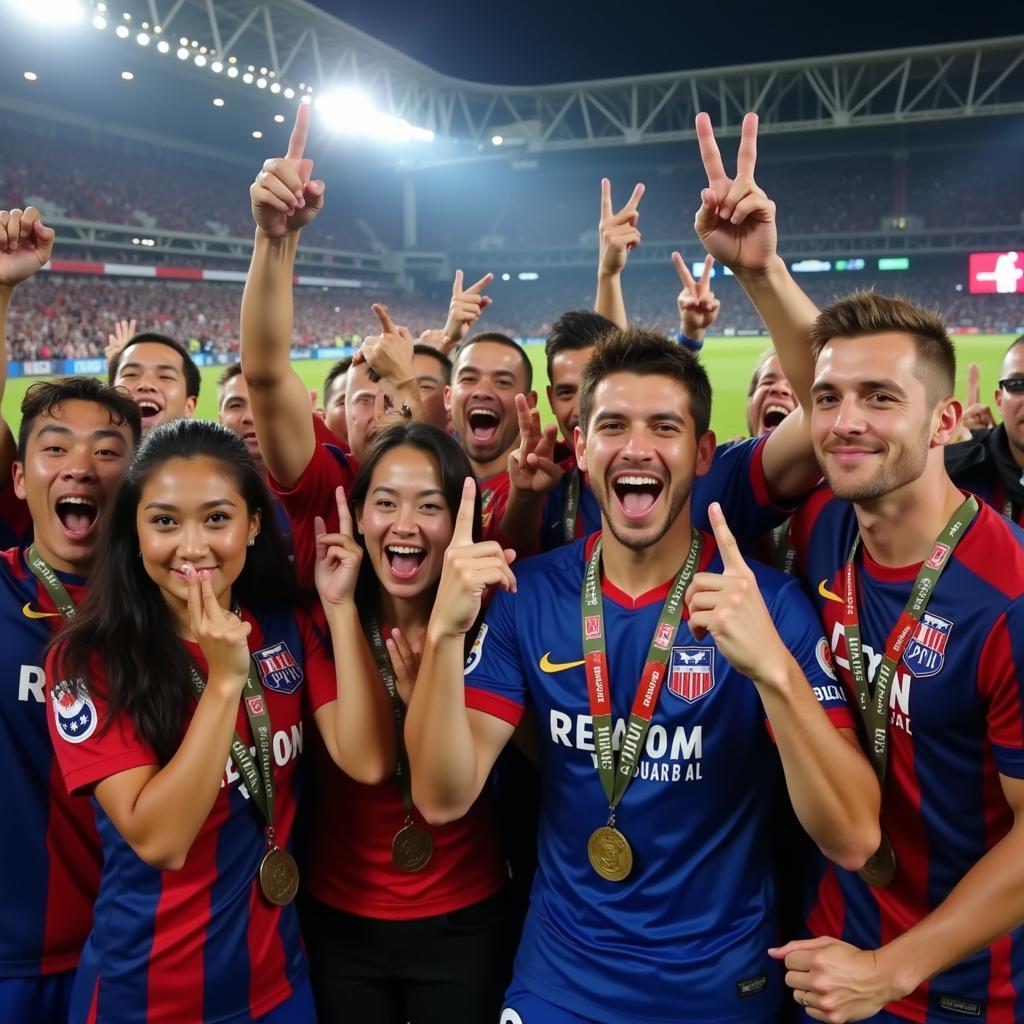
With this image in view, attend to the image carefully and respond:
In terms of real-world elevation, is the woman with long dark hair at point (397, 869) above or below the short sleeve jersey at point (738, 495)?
below

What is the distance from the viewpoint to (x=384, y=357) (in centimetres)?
377

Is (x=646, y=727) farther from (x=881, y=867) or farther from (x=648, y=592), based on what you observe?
(x=881, y=867)

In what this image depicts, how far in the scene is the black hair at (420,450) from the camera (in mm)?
2740

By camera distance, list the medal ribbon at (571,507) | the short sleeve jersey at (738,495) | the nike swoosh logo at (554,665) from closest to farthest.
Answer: the nike swoosh logo at (554,665), the short sleeve jersey at (738,495), the medal ribbon at (571,507)

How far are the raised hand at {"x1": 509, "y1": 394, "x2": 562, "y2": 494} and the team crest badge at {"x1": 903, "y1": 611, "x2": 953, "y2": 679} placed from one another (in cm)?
130

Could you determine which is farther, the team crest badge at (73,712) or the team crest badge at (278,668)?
the team crest badge at (278,668)

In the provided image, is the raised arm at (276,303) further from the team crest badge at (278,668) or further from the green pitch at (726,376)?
the green pitch at (726,376)

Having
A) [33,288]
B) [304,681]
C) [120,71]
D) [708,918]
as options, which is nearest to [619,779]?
[708,918]

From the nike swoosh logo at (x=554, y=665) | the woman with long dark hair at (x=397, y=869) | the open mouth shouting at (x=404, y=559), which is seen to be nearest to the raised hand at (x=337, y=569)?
the woman with long dark hair at (x=397, y=869)

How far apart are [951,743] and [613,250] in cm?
330

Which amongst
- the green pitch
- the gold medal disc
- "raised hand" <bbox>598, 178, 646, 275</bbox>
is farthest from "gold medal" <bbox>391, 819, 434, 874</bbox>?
the green pitch

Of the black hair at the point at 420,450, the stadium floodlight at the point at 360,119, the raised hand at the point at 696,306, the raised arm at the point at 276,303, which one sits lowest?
the black hair at the point at 420,450

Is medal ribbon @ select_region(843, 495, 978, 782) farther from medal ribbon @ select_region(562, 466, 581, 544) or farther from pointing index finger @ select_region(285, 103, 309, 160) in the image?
pointing index finger @ select_region(285, 103, 309, 160)

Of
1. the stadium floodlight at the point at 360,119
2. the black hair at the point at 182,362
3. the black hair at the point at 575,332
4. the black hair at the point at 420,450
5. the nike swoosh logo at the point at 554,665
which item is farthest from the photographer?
the stadium floodlight at the point at 360,119
